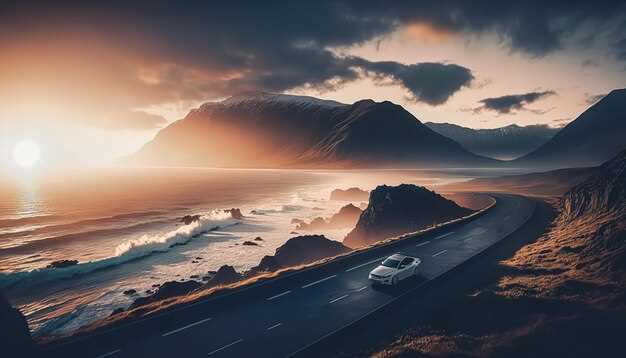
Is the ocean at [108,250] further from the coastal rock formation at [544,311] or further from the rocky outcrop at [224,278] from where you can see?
the coastal rock formation at [544,311]

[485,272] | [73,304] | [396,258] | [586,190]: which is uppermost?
[586,190]

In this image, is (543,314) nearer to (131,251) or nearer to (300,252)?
(300,252)

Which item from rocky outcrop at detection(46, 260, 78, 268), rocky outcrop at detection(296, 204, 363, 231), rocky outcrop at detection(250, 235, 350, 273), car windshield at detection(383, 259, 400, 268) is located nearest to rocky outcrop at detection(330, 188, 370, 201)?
rocky outcrop at detection(296, 204, 363, 231)

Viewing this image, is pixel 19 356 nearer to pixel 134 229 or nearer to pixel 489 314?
pixel 489 314

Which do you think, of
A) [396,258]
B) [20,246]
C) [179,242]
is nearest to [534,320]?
[396,258]

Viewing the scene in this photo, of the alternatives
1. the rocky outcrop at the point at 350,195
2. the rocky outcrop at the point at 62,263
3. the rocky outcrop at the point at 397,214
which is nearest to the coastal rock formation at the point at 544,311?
the rocky outcrop at the point at 397,214

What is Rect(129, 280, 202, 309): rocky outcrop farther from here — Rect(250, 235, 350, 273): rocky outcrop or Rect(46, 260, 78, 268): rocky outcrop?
Rect(46, 260, 78, 268): rocky outcrop

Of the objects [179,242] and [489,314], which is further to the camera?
[179,242]
